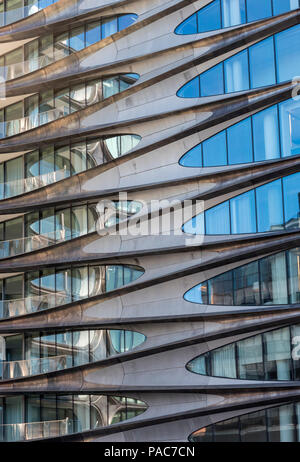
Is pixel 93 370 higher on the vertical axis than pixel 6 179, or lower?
lower

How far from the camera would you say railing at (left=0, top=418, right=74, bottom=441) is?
3672cm

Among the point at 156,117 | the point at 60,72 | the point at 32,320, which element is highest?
the point at 60,72

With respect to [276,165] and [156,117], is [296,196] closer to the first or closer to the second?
[276,165]

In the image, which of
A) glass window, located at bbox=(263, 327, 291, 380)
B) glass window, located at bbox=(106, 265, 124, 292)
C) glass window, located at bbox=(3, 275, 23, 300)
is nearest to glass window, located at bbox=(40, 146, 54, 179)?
glass window, located at bbox=(3, 275, 23, 300)

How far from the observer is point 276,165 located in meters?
33.3

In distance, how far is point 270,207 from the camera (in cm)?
3334

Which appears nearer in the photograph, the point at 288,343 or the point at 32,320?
the point at 288,343

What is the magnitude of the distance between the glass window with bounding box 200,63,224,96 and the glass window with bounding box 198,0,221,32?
173 cm

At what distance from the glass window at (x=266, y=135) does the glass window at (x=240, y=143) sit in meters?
0.29

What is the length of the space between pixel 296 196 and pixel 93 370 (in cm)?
1129

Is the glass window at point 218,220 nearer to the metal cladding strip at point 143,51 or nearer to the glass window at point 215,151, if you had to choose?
the glass window at point 215,151

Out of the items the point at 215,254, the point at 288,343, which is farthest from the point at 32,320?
the point at 288,343

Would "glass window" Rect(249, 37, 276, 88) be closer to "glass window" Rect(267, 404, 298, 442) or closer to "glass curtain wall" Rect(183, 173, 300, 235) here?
"glass curtain wall" Rect(183, 173, 300, 235)

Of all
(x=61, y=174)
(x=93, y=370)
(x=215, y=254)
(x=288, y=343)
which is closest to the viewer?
(x=288, y=343)
